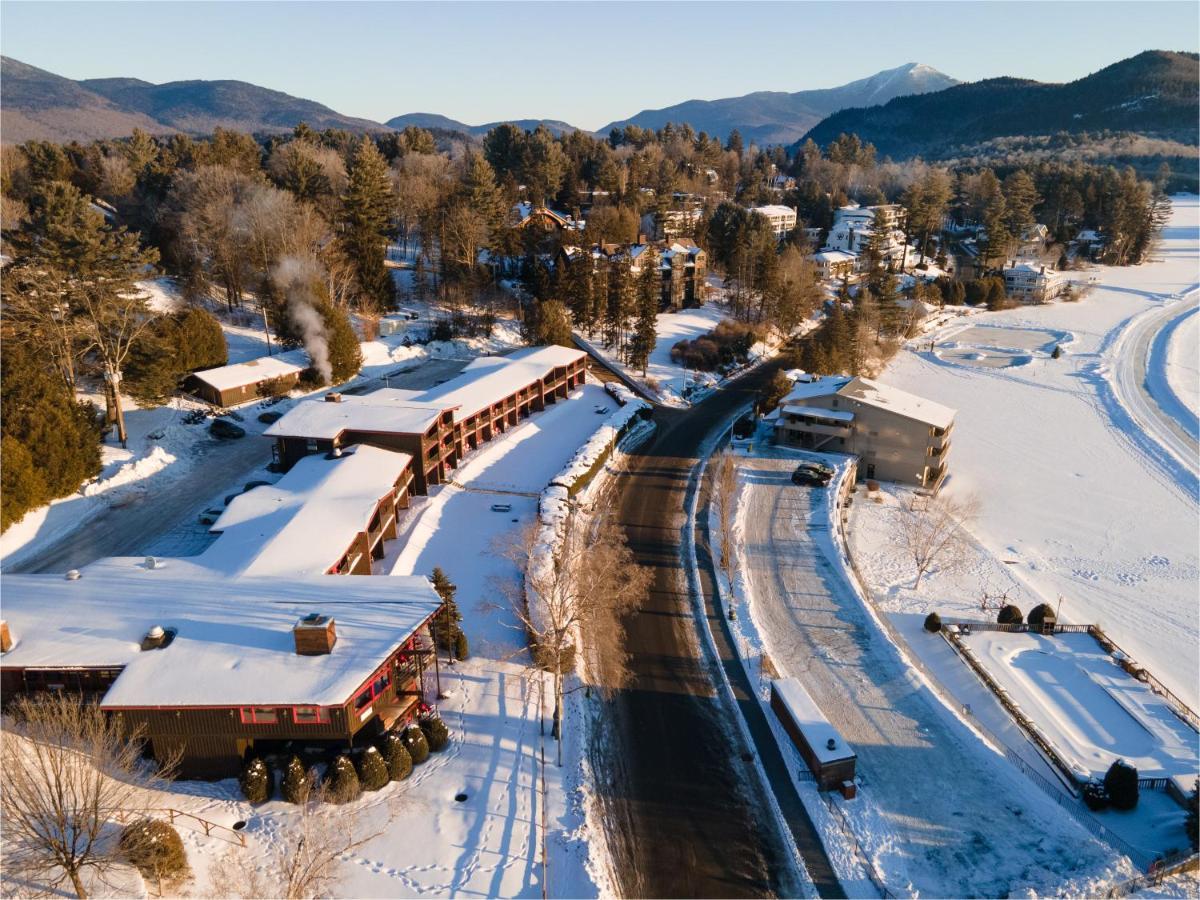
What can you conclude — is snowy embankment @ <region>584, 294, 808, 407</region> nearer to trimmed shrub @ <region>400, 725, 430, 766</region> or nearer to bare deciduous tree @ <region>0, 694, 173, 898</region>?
trimmed shrub @ <region>400, 725, 430, 766</region>

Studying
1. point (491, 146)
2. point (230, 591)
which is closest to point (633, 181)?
point (491, 146)

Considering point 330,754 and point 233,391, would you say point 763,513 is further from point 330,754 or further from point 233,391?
point 233,391

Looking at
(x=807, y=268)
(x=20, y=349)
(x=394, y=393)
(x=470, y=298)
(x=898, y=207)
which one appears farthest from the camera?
(x=898, y=207)

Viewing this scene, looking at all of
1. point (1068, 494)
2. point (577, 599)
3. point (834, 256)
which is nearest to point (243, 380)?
point (577, 599)

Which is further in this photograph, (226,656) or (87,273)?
(87,273)

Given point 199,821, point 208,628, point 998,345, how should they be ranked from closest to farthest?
1. point 199,821
2. point 208,628
3. point 998,345

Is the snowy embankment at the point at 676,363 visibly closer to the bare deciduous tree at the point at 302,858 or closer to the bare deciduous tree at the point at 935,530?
the bare deciduous tree at the point at 935,530

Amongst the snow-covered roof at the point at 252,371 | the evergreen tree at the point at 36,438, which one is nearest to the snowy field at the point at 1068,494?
the evergreen tree at the point at 36,438

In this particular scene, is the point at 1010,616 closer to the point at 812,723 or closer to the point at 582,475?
the point at 812,723
